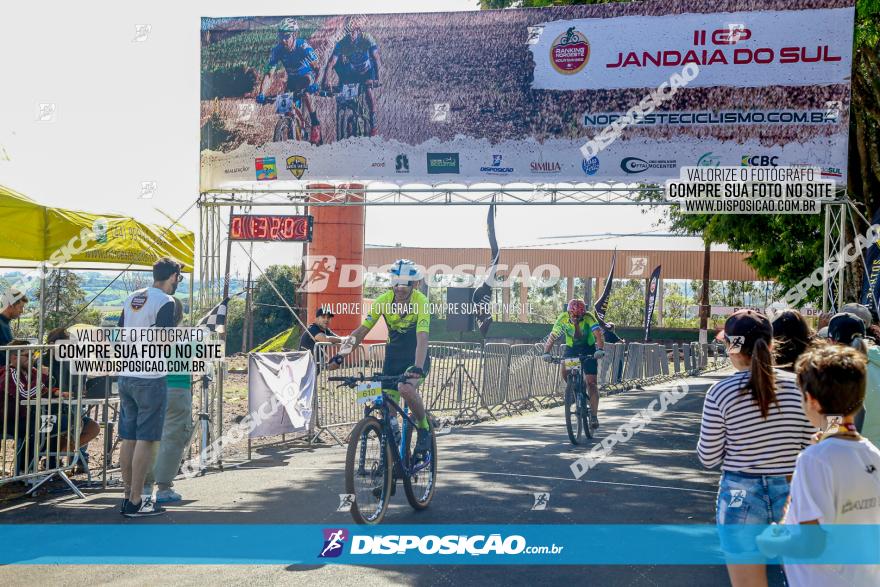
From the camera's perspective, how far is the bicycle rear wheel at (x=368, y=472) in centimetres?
691

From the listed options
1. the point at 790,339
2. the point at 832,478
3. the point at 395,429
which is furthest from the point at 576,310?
the point at 832,478

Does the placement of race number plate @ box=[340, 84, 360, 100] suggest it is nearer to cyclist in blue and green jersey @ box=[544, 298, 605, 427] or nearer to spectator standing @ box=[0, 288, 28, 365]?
cyclist in blue and green jersey @ box=[544, 298, 605, 427]

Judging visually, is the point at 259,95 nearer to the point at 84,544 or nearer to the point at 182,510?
the point at 182,510

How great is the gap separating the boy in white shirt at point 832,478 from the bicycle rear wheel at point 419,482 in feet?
15.3

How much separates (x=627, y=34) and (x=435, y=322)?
31.7 meters

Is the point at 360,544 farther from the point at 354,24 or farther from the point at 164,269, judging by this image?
the point at 354,24

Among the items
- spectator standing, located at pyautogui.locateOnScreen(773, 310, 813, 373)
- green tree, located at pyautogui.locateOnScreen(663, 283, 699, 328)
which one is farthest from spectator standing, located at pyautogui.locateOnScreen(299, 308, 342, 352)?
green tree, located at pyautogui.locateOnScreen(663, 283, 699, 328)

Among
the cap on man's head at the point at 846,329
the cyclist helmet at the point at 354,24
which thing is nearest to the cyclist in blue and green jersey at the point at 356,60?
the cyclist helmet at the point at 354,24

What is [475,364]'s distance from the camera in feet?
56.3

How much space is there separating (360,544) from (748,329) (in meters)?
3.60

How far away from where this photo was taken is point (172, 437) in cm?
853

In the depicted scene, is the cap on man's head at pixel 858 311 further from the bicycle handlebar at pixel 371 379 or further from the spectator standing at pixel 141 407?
the spectator standing at pixel 141 407

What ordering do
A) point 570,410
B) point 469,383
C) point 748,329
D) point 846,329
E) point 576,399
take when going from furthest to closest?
1. point 469,383
2. point 576,399
3. point 570,410
4. point 846,329
5. point 748,329

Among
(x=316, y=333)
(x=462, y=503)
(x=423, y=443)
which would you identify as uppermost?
(x=316, y=333)
